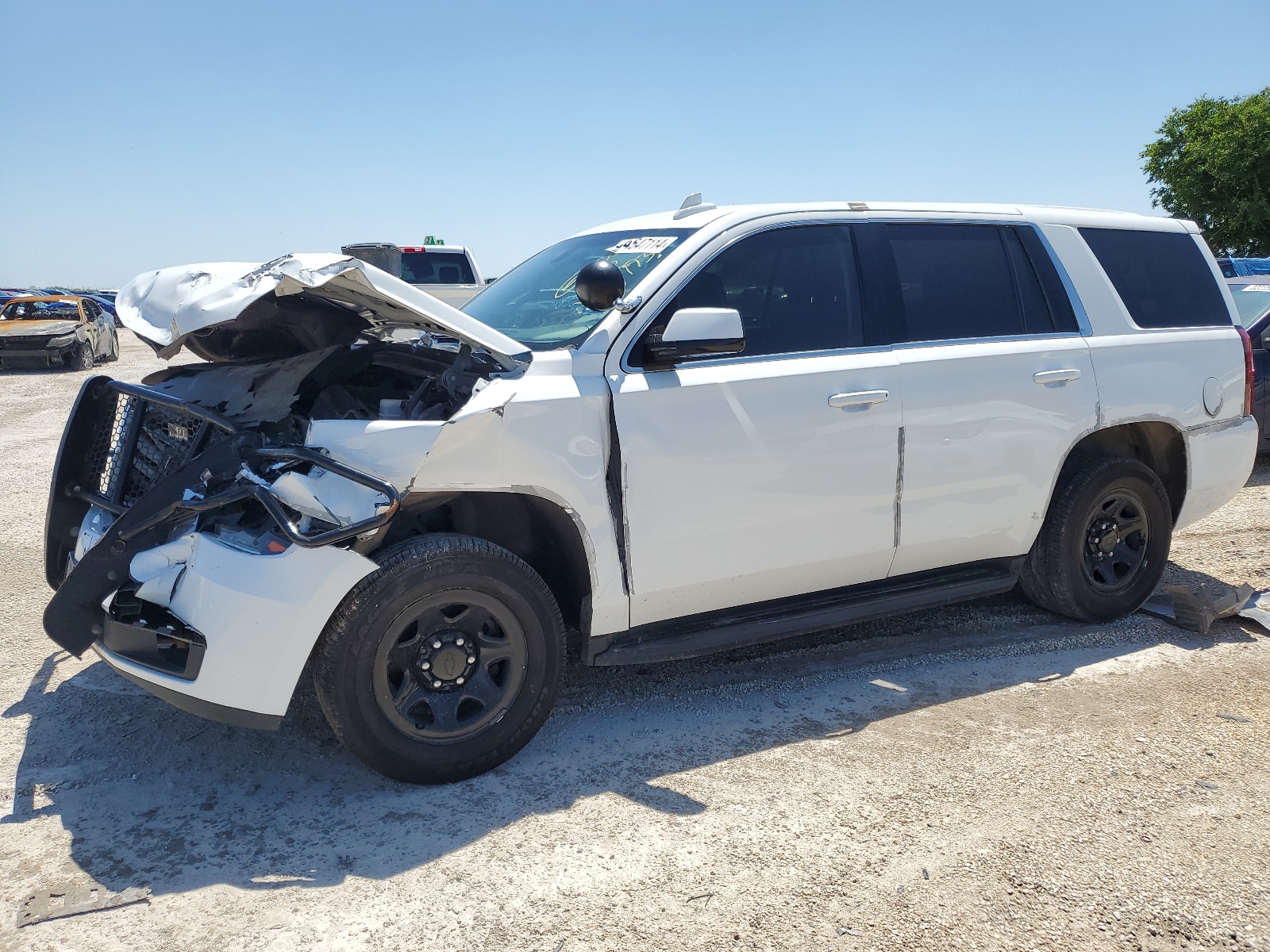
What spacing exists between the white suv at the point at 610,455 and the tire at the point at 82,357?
Result: 19025 millimetres

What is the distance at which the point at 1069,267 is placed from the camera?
4.89 metres

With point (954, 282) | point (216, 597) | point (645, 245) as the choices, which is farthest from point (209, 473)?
point (954, 282)

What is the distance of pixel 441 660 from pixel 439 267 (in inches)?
479

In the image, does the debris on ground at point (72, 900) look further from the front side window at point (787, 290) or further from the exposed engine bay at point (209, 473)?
the front side window at point (787, 290)

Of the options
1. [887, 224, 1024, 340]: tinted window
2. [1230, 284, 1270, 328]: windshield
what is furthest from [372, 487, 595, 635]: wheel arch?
[1230, 284, 1270, 328]: windshield

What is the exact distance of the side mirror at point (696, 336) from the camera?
12.0 ft

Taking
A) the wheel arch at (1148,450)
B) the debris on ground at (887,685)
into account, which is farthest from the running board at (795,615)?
the wheel arch at (1148,450)

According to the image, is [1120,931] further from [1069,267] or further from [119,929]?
[1069,267]

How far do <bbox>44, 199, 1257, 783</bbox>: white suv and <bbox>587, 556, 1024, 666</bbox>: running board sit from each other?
1 centimetres

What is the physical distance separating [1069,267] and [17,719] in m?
5.06

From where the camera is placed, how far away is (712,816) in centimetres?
333

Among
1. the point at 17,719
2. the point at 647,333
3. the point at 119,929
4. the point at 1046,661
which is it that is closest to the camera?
the point at 119,929

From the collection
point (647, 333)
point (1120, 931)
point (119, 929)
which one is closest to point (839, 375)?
point (647, 333)

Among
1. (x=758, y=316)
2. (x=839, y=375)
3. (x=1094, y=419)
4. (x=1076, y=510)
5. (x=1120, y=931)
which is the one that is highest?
(x=758, y=316)
